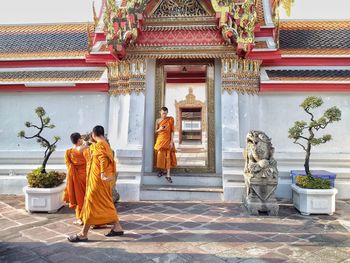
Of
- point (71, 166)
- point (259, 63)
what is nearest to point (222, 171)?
point (259, 63)

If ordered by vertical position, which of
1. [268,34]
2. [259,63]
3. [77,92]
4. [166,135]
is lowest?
[166,135]

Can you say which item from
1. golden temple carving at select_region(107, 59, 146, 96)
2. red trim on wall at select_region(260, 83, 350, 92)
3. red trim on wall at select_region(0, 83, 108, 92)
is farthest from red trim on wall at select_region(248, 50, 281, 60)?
red trim on wall at select_region(0, 83, 108, 92)

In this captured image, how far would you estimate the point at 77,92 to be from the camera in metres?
8.63

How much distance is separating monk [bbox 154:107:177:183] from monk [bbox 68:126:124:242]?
113 inches

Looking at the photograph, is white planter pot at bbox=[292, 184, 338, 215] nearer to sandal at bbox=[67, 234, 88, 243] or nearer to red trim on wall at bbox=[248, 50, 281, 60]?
red trim on wall at bbox=[248, 50, 281, 60]

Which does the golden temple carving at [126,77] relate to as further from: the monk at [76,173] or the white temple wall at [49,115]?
the monk at [76,173]

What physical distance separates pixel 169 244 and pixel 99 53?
546 centimetres

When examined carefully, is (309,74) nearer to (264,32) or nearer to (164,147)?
(264,32)

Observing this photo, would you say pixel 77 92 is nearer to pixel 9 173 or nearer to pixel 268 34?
pixel 9 173

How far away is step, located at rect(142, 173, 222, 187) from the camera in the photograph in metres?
7.69

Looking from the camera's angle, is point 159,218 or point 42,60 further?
point 42,60

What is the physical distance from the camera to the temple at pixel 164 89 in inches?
298

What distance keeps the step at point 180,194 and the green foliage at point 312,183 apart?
5.63ft

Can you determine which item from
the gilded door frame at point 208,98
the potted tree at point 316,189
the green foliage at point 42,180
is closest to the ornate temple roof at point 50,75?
the gilded door frame at point 208,98
